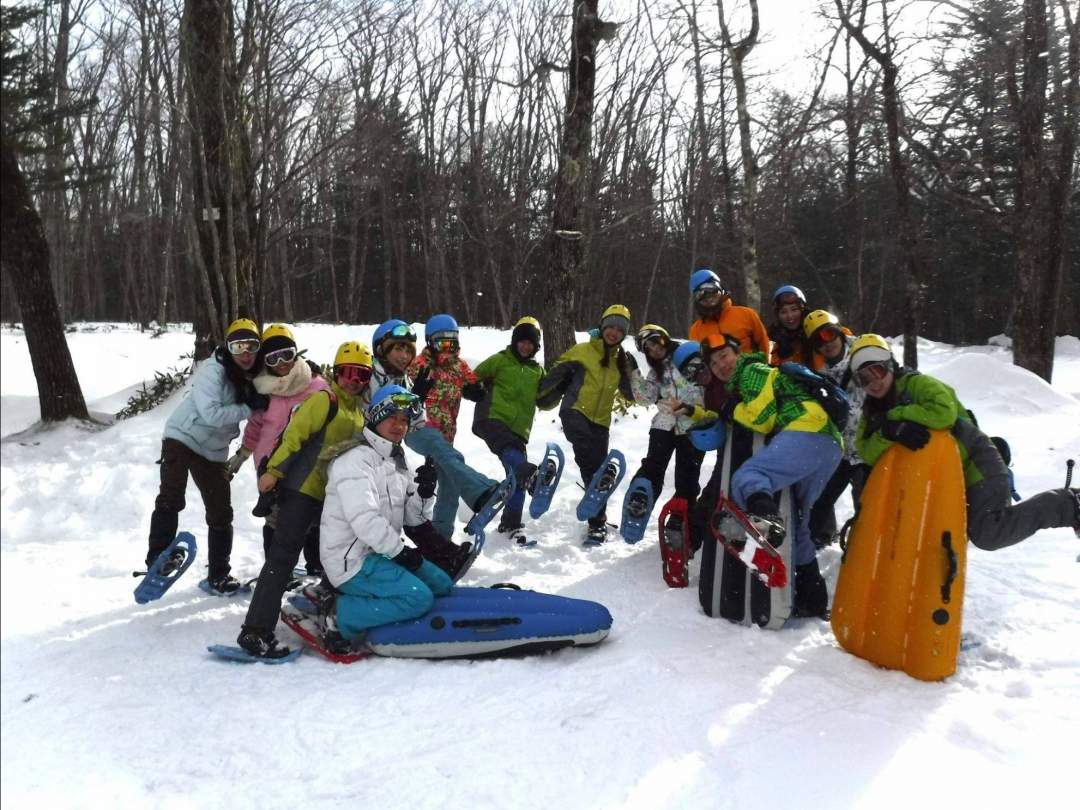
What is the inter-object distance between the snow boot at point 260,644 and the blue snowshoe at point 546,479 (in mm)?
2425

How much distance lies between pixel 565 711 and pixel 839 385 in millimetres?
2808

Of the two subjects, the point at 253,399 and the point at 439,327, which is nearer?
the point at 253,399

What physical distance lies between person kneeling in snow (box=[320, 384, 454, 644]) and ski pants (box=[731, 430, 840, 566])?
174cm

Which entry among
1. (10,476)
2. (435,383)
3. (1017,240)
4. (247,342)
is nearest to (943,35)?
(1017,240)

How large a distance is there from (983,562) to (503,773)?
3852mm

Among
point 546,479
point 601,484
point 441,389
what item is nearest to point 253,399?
point 441,389

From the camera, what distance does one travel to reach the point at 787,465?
3.83 meters

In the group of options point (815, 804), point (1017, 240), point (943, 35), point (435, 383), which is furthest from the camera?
point (943, 35)

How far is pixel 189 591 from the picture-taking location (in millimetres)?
5082

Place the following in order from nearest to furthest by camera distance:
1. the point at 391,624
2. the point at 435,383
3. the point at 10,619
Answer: the point at 391,624 < the point at 10,619 < the point at 435,383

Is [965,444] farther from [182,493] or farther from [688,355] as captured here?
[182,493]

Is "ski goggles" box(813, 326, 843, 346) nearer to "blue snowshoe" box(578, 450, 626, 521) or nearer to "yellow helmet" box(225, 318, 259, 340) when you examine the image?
"blue snowshoe" box(578, 450, 626, 521)

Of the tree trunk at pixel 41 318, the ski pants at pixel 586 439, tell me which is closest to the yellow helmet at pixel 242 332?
the ski pants at pixel 586 439

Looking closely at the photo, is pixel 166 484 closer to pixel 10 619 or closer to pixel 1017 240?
pixel 10 619
